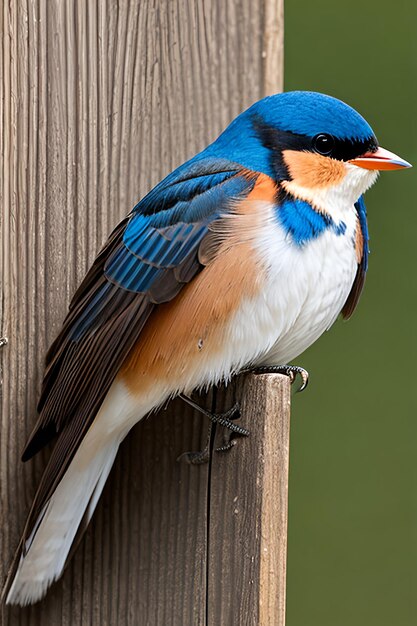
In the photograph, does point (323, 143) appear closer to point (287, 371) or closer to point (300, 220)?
point (300, 220)

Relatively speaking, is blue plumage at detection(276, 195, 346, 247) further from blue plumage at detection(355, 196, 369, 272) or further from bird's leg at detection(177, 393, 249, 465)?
bird's leg at detection(177, 393, 249, 465)

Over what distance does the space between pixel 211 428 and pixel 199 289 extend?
0.30 m

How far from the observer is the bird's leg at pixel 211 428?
2.95 metres

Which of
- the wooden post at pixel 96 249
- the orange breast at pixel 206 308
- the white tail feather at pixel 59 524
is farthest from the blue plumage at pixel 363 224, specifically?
the white tail feather at pixel 59 524

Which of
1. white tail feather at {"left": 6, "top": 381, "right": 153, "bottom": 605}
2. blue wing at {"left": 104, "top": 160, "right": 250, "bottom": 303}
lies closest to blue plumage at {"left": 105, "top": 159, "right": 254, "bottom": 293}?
blue wing at {"left": 104, "top": 160, "right": 250, "bottom": 303}

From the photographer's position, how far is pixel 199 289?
9.91 feet

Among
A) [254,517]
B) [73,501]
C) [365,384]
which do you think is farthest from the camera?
[365,384]

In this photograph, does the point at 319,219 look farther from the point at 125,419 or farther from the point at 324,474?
the point at 324,474

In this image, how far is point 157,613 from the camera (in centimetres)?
314

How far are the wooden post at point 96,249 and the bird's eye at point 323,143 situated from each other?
41cm

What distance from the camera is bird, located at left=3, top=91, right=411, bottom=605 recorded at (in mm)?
3025

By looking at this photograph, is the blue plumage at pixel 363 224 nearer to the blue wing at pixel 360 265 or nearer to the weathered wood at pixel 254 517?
the blue wing at pixel 360 265

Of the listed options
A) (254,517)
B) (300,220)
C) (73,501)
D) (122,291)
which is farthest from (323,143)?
(73,501)

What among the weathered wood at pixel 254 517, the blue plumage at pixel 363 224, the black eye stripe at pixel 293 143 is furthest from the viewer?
the blue plumage at pixel 363 224
